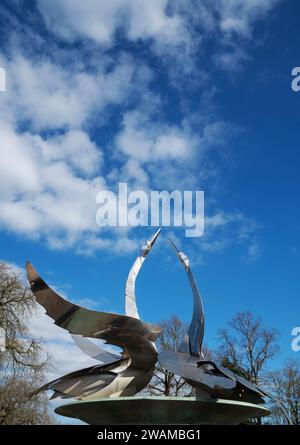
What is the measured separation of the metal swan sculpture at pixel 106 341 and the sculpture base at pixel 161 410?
0.55 metres

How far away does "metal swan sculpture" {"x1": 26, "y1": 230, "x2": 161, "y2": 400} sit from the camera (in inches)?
471

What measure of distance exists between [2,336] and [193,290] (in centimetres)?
1155

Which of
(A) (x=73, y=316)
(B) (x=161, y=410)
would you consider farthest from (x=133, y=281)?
(B) (x=161, y=410)

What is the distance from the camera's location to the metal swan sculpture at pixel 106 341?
11953mm

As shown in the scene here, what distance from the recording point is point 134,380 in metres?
13.5

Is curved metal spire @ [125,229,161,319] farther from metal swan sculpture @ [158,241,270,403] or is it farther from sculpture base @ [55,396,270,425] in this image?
sculpture base @ [55,396,270,425]

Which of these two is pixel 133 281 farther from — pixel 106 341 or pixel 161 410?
pixel 161 410

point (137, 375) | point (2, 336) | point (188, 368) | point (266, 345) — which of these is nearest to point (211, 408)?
point (188, 368)

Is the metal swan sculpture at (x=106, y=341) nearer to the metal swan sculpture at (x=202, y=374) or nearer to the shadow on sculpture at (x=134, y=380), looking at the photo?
the shadow on sculpture at (x=134, y=380)

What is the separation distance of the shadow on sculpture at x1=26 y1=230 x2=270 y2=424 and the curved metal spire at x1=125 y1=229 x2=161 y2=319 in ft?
4.40

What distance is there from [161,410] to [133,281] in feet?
16.5

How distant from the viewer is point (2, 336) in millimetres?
23219

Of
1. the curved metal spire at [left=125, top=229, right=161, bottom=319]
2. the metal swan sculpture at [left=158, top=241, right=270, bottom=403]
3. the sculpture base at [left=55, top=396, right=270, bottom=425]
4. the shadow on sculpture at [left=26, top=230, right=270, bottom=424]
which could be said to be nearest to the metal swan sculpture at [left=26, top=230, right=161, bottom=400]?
the shadow on sculpture at [left=26, top=230, right=270, bottom=424]

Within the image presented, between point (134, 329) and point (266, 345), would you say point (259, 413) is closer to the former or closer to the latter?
point (134, 329)
